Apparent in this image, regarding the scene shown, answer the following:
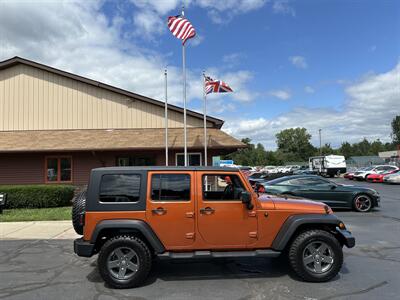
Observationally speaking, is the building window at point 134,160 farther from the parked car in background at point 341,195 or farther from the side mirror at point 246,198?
the side mirror at point 246,198

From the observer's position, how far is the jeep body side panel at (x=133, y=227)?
18.1 feet

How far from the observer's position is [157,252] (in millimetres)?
5594

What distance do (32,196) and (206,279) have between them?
11483 millimetres

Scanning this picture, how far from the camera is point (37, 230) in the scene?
10.5m

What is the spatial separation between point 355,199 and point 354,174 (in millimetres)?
27263

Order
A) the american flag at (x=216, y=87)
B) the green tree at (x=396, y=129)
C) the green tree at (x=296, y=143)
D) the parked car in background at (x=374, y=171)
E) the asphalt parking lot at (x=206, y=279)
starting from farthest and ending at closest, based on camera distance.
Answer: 1. the green tree at (x=296, y=143)
2. the green tree at (x=396, y=129)
3. the parked car in background at (x=374, y=171)
4. the american flag at (x=216, y=87)
5. the asphalt parking lot at (x=206, y=279)

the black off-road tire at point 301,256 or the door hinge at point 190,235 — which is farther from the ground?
the door hinge at point 190,235

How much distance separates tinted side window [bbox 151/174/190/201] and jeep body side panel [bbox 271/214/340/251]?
148cm

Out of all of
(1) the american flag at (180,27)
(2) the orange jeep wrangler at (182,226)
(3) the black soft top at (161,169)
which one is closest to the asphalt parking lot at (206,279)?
(2) the orange jeep wrangler at (182,226)

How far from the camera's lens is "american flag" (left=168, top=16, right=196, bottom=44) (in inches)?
647

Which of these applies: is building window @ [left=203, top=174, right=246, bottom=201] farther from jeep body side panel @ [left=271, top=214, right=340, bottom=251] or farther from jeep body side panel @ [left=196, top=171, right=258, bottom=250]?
jeep body side panel @ [left=271, top=214, right=340, bottom=251]

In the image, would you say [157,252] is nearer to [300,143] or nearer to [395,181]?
[395,181]

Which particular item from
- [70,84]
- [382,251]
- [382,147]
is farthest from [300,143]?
[382,251]

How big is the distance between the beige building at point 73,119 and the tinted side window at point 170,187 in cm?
1357
